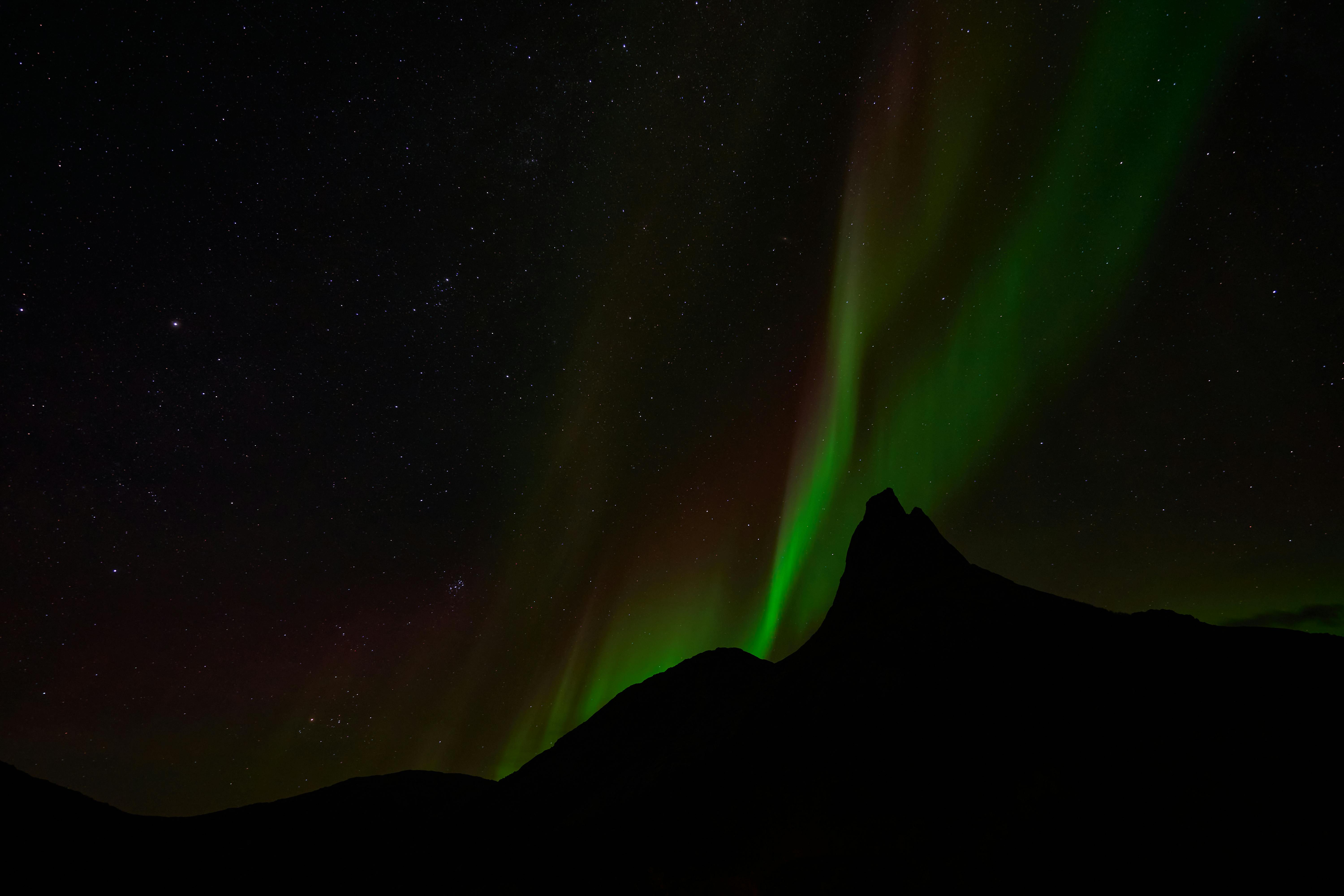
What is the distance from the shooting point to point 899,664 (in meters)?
21.1

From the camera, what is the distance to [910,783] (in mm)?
16906

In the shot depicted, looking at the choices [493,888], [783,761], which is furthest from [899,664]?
[493,888]

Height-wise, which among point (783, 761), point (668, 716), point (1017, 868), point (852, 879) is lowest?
point (1017, 868)

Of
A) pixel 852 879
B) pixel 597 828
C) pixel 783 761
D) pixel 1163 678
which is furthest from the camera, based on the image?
pixel 597 828

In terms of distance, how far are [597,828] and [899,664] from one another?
14019 millimetres

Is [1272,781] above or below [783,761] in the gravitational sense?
below

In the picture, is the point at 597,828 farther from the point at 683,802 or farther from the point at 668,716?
the point at 668,716

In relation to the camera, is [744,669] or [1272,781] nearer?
[1272,781]

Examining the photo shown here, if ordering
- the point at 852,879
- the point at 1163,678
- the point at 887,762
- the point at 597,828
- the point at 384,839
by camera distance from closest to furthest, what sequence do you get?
the point at 852,879, the point at 1163,678, the point at 887,762, the point at 597,828, the point at 384,839

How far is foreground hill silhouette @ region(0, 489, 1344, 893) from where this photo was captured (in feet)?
43.5

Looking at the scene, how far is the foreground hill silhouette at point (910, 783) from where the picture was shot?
13.3 metres

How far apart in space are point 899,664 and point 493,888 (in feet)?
55.4

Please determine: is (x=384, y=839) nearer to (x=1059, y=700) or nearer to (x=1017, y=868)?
(x=1017, y=868)

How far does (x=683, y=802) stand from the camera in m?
22.0
